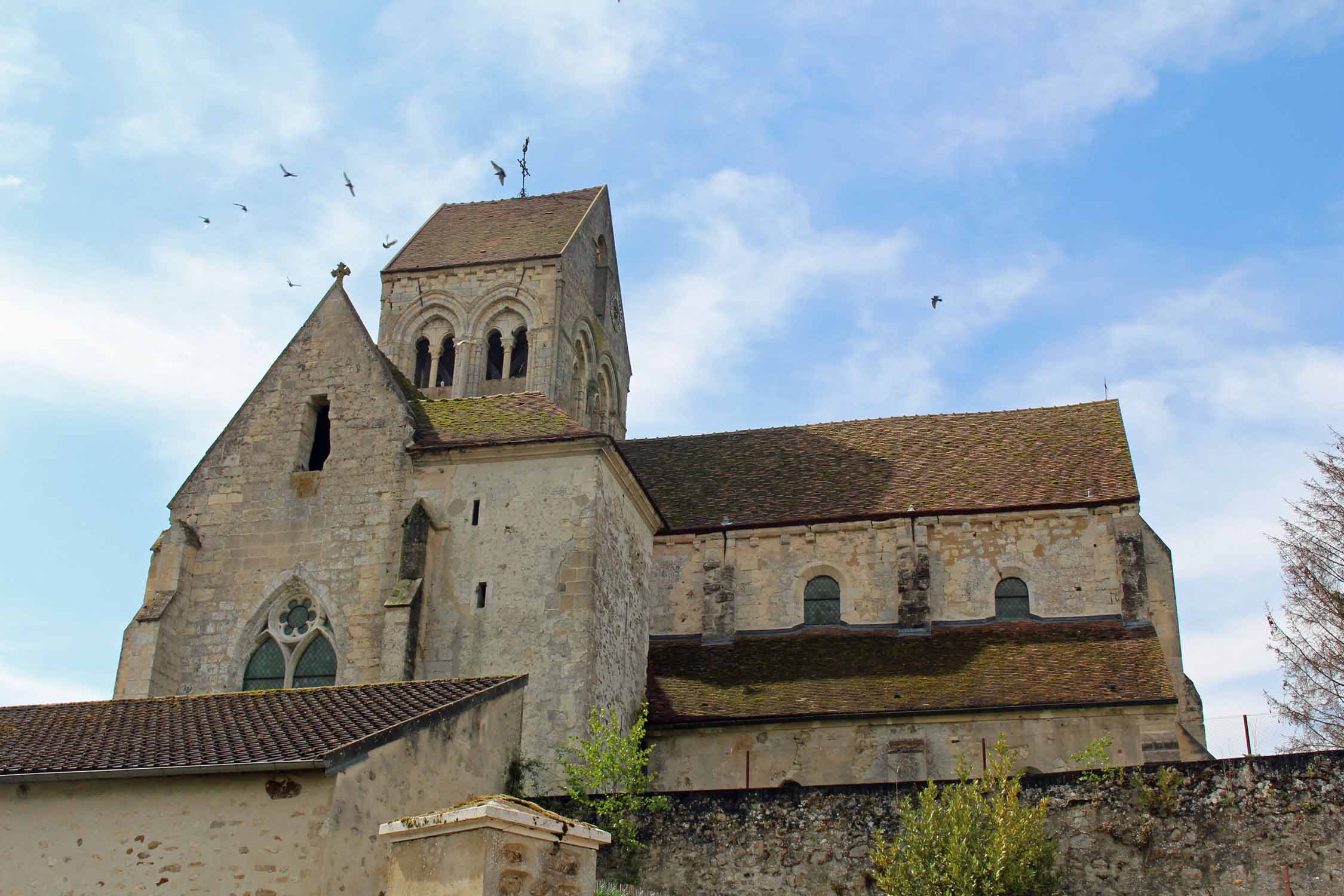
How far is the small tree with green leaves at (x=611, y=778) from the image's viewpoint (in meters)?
17.5

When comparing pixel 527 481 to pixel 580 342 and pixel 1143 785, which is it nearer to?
pixel 1143 785

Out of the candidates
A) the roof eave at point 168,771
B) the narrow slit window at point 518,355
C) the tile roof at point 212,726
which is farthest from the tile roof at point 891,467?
the roof eave at point 168,771

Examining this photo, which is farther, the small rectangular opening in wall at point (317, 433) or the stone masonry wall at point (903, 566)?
the stone masonry wall at point (903, 566)

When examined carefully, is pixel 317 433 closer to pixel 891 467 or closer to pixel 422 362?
pixel 891 467

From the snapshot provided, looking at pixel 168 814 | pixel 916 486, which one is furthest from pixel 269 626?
pixel 916 486

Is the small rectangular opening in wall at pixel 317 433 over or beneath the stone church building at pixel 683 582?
over

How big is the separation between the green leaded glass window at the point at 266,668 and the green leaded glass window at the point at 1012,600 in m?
12.8

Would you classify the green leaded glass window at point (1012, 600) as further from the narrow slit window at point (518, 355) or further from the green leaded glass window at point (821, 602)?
the narrow slit window at point (518, 355)

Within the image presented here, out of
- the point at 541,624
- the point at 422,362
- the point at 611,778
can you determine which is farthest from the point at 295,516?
the point at 422,362

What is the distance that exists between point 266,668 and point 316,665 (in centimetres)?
90

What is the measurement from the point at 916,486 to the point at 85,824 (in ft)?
57.4

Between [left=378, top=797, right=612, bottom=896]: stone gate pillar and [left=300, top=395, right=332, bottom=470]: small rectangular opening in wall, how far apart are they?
14.2 meters

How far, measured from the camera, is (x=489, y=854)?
10414 mm

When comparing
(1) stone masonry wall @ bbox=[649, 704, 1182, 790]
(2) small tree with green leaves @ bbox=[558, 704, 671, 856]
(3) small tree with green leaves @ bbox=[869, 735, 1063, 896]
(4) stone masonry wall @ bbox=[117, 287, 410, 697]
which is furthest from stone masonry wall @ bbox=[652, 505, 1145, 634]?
(3) small tree with green leaves @ bbox=[869, 735, 1063, 896]
